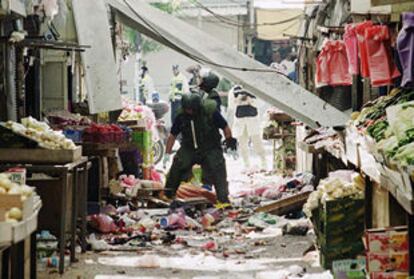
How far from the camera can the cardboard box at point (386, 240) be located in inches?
302

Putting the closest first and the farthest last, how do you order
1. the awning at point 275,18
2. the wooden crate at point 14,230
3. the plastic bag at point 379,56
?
the wooden crate at point 14,230
the plastic bag at point 379,56
the awning at point 275,18

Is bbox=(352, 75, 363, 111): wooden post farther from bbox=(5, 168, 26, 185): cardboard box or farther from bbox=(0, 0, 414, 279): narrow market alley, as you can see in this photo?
bbox=(5, 168, 26, 185): cardboard box

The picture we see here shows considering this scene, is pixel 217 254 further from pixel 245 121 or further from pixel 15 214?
pixel 245 121

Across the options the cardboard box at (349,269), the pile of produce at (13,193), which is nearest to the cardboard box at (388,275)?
the cardboard box at (349,269)

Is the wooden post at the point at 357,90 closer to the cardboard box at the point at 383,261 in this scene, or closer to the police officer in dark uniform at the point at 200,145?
the police officer in dark uniform at the point at 200,145

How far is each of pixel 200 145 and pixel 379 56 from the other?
568 cm

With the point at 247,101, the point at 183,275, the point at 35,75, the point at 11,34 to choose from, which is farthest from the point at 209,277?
the point at 247,101

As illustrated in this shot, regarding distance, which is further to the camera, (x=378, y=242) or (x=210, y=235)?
(x=210, y=235)

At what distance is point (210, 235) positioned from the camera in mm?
13203

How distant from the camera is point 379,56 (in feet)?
35.5

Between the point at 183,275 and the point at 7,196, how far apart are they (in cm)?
456

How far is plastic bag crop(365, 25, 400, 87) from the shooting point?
10719 millimetres

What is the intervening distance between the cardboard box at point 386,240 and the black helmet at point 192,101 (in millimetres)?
8464

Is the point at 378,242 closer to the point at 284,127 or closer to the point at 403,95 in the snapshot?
the point at 403,95
